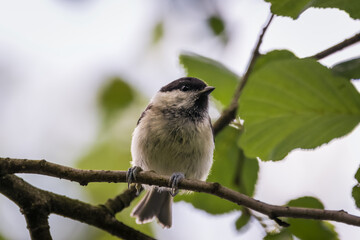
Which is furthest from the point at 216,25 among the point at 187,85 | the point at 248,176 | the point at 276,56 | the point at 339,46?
the point at 187,85

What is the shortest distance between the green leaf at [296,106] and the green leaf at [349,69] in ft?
0.22

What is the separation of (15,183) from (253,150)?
1.03 m

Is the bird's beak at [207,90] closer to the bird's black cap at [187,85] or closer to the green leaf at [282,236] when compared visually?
the bird's black cap at [187,85]

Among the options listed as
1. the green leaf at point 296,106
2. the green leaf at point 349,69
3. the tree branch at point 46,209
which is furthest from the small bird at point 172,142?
the green leaf at point 349,69

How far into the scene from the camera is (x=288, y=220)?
1662 mm

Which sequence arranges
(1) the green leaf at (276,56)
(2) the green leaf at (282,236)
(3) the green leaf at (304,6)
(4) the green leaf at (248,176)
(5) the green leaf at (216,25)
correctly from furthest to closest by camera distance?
(4) the green leaf at (248,176)
(5) the green leaf at (216,25)
(1) the green leaf at (276,56)
(2) the green leaf at (282,236)
(3) the green leaf at (304,6)

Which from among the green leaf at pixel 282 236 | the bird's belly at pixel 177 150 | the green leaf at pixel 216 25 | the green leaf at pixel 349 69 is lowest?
the green leaf at pixel 282 236

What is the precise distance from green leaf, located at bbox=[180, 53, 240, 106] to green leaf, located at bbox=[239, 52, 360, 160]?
3.55 feet

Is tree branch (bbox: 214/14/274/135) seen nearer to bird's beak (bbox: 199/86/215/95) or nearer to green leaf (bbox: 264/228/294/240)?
bird's beak (bbox: 199/86/215/95)

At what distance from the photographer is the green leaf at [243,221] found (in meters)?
1.97

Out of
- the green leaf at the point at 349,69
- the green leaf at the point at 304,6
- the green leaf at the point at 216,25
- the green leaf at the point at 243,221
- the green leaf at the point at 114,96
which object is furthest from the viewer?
the green leaf at the point at 114,96

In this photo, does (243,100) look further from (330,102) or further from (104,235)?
(104,235)

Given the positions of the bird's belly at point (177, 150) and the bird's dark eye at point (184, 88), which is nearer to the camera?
the bird's belly at point (177, 150)

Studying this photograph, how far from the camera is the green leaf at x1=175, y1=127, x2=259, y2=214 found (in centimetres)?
227
